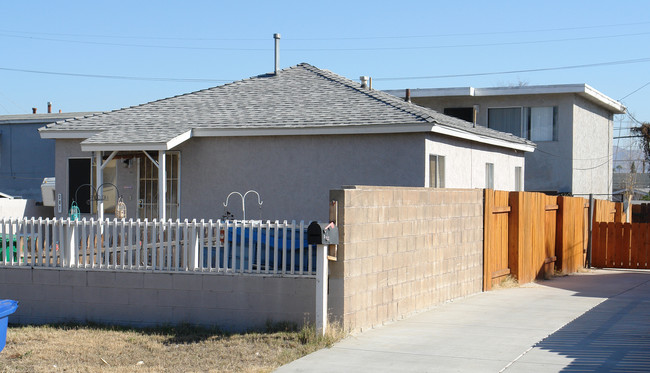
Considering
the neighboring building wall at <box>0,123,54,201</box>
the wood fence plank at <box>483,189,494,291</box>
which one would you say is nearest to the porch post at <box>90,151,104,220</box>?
the wood fence plank at <box>483,189,494,291</box>

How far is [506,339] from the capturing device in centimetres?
979

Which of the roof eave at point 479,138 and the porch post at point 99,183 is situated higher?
the roof eave at point 479,138

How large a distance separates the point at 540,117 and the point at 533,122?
329 millimetres

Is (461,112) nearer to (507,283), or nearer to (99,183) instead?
(507,283)

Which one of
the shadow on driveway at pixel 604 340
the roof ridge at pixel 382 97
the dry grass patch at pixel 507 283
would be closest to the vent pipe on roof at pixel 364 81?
the roof ridge at pixel 382 97

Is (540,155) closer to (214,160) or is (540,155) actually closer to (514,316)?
(214,160)

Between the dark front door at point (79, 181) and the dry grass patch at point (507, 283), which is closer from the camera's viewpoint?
the dry grass patch at point (507, 283)

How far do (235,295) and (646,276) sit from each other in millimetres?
12215

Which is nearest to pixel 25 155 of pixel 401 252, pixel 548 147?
pixel 548 147

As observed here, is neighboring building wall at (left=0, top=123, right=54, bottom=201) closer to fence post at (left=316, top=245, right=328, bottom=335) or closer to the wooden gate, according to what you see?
the wooden gate

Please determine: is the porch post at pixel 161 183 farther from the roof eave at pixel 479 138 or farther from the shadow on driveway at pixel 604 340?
the shadow on driveway at pixel 604 340

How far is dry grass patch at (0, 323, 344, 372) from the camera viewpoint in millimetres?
8734

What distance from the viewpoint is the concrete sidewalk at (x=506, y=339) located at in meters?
8.30

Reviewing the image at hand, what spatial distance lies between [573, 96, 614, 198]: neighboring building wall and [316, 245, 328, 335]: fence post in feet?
66.8
